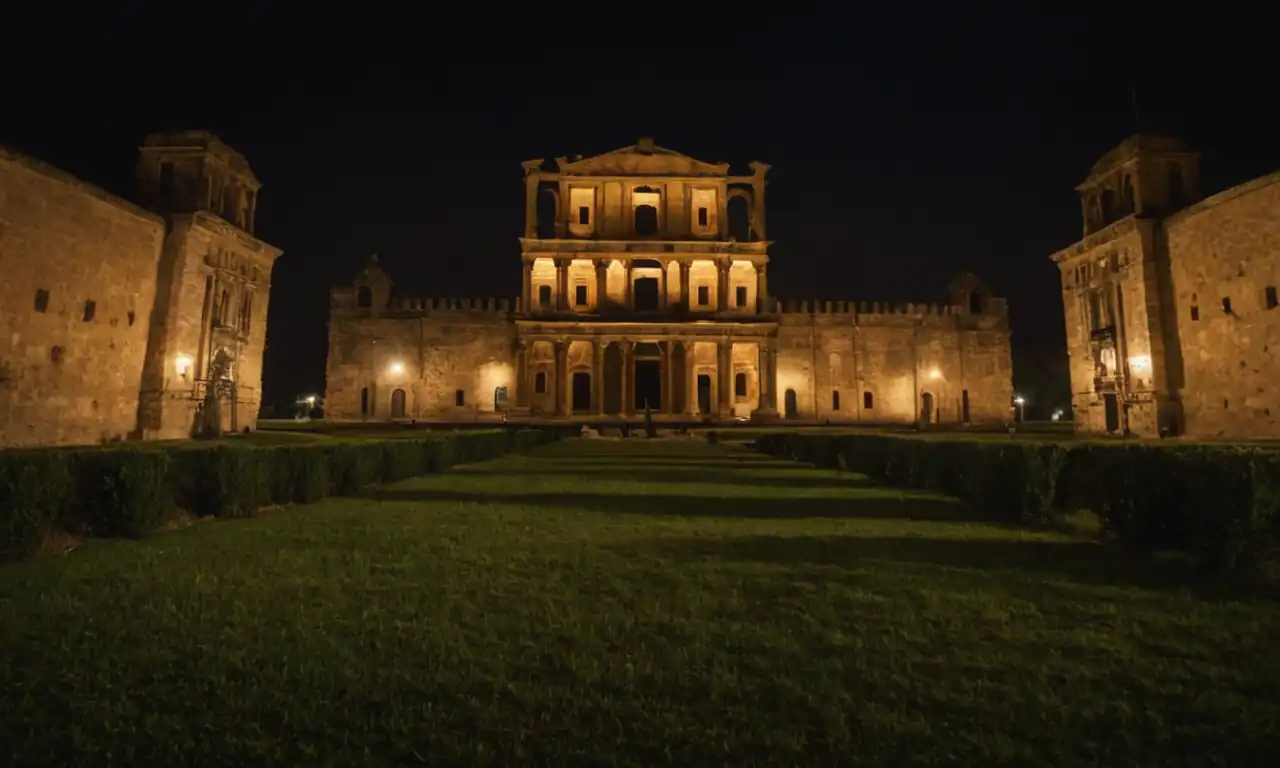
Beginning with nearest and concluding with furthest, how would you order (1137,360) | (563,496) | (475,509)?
1. (475,509)
2. (563,496)
3. (1137,360)

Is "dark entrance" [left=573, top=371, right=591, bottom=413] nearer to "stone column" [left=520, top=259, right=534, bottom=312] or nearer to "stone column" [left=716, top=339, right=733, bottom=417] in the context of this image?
"stone column" [left=520, top=259, right=534, bottom=312]

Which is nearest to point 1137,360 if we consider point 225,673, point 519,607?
point 519,607

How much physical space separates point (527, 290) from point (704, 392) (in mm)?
13419

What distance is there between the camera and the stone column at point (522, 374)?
41375 millimetres

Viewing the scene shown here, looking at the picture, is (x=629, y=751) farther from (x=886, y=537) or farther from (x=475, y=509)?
(x=475, y=509)

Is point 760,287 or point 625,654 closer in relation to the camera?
point 625,654

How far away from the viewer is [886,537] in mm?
7527

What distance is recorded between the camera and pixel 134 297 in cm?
2348

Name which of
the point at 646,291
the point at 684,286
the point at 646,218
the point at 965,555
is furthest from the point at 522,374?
the point at 965,555

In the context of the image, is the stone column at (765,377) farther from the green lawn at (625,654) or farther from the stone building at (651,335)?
the green lawn at (625,654)

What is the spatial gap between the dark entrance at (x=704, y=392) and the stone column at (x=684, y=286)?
17.9 ft

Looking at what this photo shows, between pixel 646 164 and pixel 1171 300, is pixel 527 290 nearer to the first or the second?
pixel 646 164

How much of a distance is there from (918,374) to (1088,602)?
44288mm

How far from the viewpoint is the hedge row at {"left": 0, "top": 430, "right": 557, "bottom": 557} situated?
6.21m
